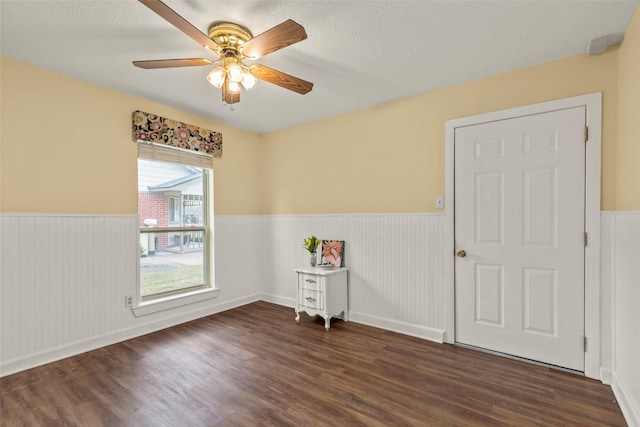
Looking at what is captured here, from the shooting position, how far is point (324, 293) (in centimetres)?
332

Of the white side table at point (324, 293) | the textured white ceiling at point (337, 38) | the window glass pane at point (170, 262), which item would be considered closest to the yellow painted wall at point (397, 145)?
the textured white ceiling at point (337, 38)

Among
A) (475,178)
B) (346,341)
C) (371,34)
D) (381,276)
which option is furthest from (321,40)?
(346,341)

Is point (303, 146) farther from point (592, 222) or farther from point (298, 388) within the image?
point (592, 222)

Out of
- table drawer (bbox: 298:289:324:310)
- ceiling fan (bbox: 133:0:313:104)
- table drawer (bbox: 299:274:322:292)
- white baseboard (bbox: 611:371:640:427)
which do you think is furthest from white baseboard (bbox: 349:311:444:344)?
ceiling fan (bbox: 133:0:313:104)

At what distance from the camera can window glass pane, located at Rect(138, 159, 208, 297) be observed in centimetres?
332

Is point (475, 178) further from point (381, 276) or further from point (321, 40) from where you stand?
point (321, 40)

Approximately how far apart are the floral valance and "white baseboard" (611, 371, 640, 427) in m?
4.19

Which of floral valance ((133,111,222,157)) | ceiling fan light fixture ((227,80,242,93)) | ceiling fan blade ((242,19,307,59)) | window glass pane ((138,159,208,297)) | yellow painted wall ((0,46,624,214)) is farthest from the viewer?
window glass pane ((138,159,208,297))

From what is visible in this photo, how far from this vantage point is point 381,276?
11.0ft

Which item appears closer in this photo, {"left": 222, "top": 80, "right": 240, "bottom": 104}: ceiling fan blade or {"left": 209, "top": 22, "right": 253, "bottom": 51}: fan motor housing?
{"left": 209, "top": 22, "right": 253, "bottom": 51}: fan motor housing

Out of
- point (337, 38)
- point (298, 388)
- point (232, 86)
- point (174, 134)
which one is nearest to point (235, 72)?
point (232, 86)

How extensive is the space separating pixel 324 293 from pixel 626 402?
2355 millimetres

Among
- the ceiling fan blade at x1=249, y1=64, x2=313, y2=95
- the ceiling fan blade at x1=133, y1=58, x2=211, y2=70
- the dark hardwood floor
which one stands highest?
the ceiling fan blade at x1=133, y1=58, x2=211, y2=70

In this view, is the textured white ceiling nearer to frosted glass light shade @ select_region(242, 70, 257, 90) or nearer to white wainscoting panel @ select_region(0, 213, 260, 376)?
frosted glass light shade @ select_region(242, 70, 257, 90)
